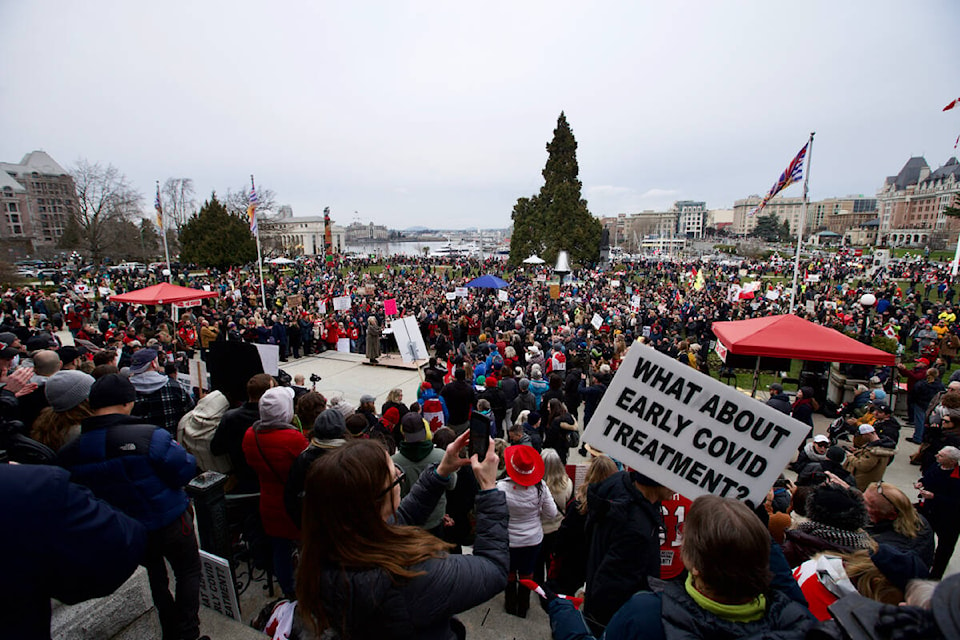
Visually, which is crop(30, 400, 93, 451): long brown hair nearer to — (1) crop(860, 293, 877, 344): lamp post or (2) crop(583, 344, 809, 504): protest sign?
(2) crop(583, 344, 809, 504): protest sign

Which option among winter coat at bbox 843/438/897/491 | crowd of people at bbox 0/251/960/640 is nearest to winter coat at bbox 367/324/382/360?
crowd of people at bbox 0/251/960/640

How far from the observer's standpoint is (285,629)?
193 centimetres

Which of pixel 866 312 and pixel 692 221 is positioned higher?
pixel 692 221

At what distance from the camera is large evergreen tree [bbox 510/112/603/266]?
46.6 m

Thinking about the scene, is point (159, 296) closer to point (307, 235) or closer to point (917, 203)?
point (307, 235)

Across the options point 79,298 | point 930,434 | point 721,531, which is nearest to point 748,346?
point 930,434

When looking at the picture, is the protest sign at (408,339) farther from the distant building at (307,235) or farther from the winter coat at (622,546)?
the distant building at (307,235)

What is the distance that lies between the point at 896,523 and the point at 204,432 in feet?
17.2

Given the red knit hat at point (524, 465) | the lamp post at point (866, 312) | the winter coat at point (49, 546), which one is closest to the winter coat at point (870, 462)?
the red knit hat at point (524, 465)

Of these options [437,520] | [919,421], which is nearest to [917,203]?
[919,421]

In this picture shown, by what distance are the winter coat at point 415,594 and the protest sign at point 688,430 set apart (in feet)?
4.17

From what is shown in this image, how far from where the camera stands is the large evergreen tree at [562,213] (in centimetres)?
4659

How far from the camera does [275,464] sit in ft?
10.3

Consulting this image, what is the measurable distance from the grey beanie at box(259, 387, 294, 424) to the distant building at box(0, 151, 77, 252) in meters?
102
